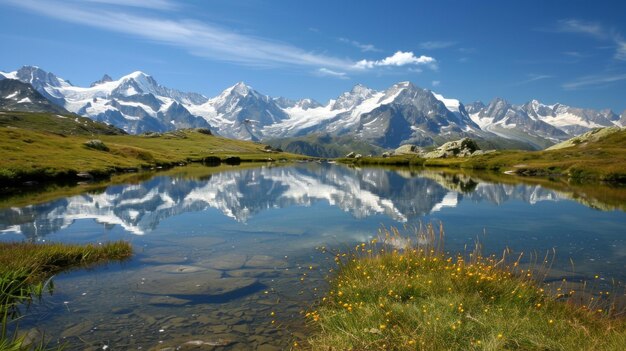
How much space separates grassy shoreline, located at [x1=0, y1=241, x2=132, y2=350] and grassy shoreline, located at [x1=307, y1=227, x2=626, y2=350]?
8.93 metres

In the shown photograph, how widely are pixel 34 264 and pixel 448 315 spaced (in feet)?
56.7

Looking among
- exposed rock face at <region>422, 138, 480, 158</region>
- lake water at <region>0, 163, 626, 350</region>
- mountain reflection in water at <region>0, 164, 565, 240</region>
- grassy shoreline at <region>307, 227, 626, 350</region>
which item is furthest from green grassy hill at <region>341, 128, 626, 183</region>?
grassy shoreline at <region>307, 227, 626, 350</region>

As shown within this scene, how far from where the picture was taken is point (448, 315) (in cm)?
1120

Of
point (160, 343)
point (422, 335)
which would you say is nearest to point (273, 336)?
point (160, 343)

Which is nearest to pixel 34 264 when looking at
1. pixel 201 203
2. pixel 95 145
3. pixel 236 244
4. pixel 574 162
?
pixel 236 244

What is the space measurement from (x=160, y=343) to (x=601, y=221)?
37.9m

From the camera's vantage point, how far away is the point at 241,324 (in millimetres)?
13883

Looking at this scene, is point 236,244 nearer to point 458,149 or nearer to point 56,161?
point 56,161

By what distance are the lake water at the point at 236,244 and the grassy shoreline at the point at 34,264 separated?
2.00 ft

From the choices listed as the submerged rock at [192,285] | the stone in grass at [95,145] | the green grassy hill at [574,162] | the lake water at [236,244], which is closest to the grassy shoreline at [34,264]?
the lake water at [236,244]

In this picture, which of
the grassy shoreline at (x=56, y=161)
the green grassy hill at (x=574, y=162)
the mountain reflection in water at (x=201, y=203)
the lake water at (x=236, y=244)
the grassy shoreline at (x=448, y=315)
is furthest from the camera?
the green grassy hill at (x=574, y=162)

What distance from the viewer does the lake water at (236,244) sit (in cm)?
1373

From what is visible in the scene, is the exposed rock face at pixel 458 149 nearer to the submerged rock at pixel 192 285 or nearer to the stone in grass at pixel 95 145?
the stone in grass at pixel 95 145

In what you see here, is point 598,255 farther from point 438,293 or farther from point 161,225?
point 161,225
